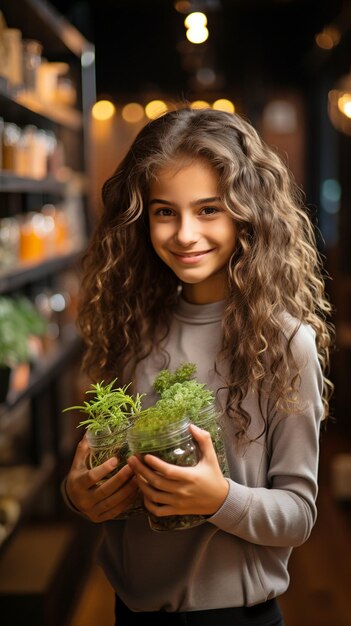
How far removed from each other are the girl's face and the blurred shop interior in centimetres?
38

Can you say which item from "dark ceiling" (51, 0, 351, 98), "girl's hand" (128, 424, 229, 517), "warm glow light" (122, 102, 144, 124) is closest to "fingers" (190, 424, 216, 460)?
"girl's hand" (128, 424, 229, 517)

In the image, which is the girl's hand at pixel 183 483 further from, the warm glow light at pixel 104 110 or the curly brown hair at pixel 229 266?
the warm glow light at pixel 104 110

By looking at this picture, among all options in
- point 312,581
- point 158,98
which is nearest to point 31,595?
point 312,581

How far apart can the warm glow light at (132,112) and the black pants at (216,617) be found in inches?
324

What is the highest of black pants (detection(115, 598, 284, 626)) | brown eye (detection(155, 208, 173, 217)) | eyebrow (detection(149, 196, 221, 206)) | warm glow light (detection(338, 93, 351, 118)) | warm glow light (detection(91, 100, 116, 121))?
warm glow light (detection(91, 100, 116, 121))

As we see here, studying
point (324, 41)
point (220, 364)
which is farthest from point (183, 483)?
point (324, 41)

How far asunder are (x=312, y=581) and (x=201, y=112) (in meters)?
3.07

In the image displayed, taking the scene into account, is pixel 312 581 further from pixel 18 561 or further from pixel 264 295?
pixel 264 295

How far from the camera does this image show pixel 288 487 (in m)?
1.44

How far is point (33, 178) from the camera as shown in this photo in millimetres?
4016

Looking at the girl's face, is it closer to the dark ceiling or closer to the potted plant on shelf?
the potted plant on shelf

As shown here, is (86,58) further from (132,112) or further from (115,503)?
(115,503)

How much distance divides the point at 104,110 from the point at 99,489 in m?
8.52

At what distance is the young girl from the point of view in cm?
144
